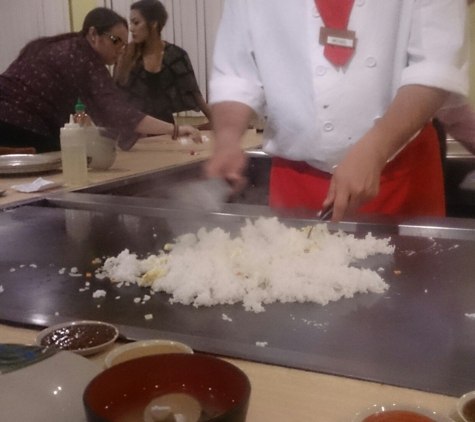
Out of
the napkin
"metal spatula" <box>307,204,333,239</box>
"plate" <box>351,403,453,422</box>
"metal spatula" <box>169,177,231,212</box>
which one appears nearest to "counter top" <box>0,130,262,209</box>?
the napkin

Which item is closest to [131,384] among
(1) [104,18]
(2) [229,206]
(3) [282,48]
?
(2) [229,206]

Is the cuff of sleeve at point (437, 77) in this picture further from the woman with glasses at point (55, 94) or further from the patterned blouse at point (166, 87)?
the patterned blouse at point (166, 87)

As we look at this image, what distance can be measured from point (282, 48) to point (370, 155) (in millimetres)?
476

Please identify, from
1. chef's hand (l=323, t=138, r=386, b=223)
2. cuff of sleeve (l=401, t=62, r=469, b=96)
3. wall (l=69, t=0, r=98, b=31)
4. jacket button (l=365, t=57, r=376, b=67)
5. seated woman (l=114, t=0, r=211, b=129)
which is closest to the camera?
chef's hand (l=323, t=138, r=386, b=223)

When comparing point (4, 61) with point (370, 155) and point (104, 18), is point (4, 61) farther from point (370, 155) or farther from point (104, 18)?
point (370, 155)

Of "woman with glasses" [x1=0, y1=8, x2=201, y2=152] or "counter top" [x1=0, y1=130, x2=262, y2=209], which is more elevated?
"woman with glasses" [x1=0, y1=8, x2=201, y2=152]

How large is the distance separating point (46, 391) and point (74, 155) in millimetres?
1432

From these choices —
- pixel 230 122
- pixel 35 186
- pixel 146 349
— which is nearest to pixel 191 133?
pixel 35 186

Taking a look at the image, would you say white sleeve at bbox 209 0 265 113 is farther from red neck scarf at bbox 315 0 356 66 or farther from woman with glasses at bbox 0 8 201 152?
woman with glasses at bbox 0 8 201 152

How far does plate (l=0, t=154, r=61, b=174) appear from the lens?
6.44 ft

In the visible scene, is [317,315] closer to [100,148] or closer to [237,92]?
[237,92]

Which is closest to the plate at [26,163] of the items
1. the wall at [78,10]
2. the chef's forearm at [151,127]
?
the chef's forearm at [151,127]

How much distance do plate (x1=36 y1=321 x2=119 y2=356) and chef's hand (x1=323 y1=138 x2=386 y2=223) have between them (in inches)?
19.4

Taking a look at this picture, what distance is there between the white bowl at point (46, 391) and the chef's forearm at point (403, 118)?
0.72 metres
